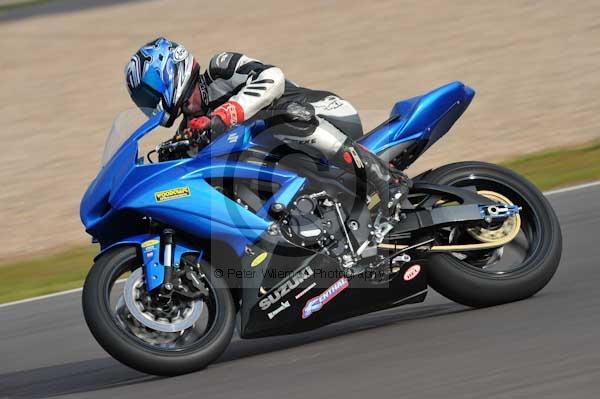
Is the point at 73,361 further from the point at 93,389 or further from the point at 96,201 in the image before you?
the point at 96,201

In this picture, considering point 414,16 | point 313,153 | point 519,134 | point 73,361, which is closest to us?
point 313,153

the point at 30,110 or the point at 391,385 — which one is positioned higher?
the point at 391,385

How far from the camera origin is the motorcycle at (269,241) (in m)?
5.13

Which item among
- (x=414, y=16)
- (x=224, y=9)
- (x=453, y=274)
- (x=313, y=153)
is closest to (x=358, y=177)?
(x=313, y=153)

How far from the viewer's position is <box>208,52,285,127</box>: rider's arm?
5.25m

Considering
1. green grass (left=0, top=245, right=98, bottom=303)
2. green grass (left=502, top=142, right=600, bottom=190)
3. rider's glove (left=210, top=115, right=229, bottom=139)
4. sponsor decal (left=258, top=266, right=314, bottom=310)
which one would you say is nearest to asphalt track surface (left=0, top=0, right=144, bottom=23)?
green grass (left=0, top=245, right=98, bottom=303)

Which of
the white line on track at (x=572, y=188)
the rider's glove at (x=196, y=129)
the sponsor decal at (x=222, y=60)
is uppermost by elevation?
the sponsor decal at (x=222, y=60)

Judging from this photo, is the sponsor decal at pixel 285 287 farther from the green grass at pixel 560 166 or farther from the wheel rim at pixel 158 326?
the green grass at pixel 560 166

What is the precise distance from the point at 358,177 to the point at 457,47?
31.5 ft

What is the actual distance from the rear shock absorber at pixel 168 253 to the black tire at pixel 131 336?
148 millimetres

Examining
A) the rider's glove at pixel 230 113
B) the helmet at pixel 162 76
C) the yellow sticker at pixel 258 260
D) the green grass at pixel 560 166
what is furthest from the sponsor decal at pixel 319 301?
the green grass at pixel 560 166

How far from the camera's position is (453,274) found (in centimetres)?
556

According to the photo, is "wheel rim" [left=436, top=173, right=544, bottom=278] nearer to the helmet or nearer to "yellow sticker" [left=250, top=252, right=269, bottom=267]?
"yellow sticker" [left=250, top=252, right=269, bottom=267]

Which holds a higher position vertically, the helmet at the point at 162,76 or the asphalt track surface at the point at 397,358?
the helmet at the point at 162,76
